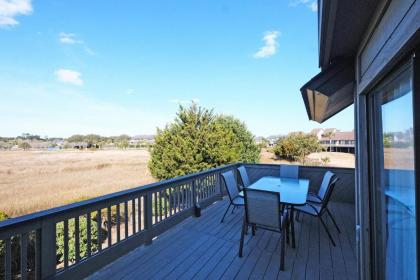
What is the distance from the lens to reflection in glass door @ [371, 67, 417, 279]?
1.07 metres

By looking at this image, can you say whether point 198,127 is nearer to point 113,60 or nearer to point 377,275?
point 113,60

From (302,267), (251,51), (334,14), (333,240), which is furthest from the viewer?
(251,51)

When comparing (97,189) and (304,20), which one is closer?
(304,20)

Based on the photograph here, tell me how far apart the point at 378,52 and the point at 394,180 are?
762 mm

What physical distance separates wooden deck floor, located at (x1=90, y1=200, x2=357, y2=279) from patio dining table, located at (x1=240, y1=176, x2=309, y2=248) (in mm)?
401

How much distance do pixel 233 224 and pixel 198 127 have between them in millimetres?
7250

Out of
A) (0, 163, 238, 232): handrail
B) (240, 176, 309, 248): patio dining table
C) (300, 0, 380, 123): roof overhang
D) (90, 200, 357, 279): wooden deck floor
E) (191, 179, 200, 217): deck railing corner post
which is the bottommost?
(90, 200, 357, 279): wooden deck floor

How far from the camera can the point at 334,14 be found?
135cm

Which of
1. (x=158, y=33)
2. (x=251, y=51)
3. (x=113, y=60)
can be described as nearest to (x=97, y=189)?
(x=113, y=60)

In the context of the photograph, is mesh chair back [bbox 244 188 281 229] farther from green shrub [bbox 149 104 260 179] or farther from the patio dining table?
green shrub [bbox 149 104 260 179]

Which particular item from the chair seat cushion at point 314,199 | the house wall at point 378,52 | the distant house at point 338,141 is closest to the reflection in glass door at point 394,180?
the house wall at point 378,52

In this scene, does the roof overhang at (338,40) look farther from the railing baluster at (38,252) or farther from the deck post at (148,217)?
the railing baluster at (38,252)

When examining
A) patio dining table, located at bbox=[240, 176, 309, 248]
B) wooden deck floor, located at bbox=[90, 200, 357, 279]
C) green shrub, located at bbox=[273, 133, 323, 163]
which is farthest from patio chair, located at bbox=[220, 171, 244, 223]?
green shrub, located at bbox=[273, 133, 323, 163]

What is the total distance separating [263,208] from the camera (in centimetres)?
277
